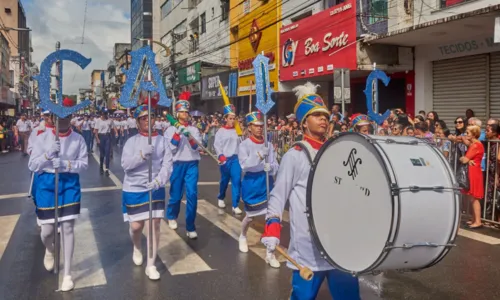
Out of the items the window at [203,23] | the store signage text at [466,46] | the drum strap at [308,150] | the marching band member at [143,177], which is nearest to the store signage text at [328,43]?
the store signage text at [466,46]

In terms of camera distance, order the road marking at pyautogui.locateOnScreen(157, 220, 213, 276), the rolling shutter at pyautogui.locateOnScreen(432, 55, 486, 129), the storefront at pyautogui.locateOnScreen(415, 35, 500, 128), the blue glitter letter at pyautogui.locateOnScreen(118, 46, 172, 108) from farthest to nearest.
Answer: the rolling shutter at pyautogui.locateOnScreen(432, 55, 486, 129) < the storefront at pyautogui.locateOnScreen(415, 35, 500, 128) < the road marking at pyautogui.locateOnScreen(157, 220, 213, 276) < the blue glitter letter at pyautogui.locateOnScreen(118, 46, 172, 108)

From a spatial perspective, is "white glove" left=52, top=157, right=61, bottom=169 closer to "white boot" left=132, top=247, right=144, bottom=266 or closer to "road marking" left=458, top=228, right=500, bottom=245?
"white boot" left=132, top=247, right=144, bottom=266

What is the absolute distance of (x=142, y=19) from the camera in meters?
64.8

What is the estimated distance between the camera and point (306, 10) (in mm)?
20234

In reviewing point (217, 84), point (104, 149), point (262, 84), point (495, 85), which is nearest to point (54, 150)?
point (262, 84)

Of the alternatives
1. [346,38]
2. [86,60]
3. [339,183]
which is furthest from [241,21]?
[339,183]

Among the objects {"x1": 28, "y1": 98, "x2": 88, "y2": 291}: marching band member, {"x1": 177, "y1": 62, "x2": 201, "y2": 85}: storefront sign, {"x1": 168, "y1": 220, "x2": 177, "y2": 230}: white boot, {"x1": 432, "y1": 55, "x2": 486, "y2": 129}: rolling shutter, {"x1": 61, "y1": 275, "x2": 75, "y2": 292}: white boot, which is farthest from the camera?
{"x1": 177, "y1": 62, "x2": 201, "y2": 85}: storefront sign

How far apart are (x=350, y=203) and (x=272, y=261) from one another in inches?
114

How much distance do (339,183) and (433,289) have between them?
263cm

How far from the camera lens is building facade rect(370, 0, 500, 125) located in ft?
38.7

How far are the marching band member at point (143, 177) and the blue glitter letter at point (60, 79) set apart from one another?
2.18ft

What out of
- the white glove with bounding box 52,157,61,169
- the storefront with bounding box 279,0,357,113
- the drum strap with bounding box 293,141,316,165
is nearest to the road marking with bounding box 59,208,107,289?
Result: the white glove with bounding box 52,157,61,169

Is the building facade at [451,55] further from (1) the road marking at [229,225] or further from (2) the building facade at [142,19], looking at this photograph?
(2) the building facade at [142,19]

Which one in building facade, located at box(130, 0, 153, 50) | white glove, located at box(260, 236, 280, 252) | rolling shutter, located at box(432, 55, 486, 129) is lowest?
white glove, located at box(260, 236, 280, 252)
